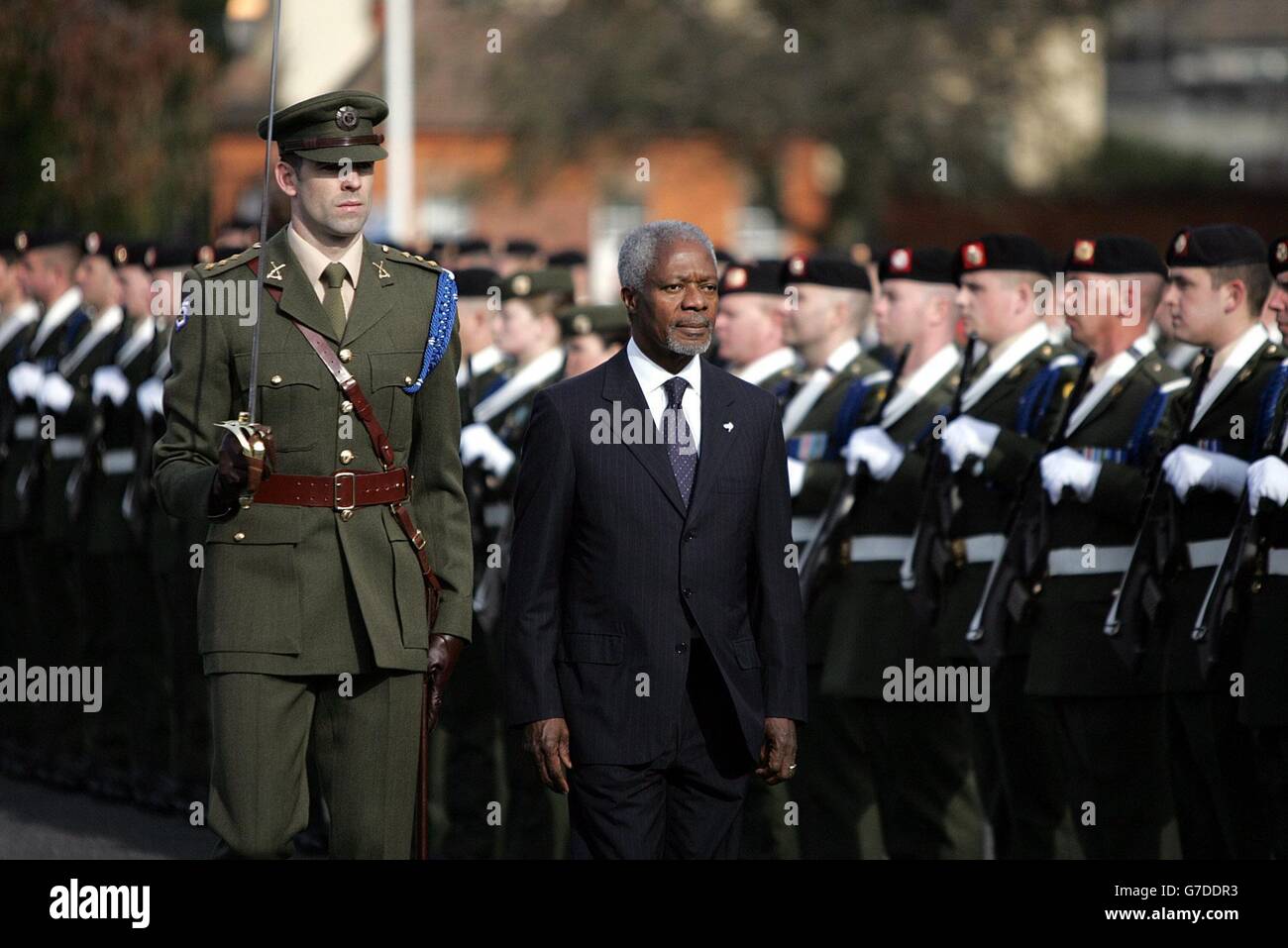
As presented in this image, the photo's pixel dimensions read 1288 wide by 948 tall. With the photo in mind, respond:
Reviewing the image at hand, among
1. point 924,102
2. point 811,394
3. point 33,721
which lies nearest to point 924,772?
point 811,394

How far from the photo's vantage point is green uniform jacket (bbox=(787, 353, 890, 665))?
8062 millimetres

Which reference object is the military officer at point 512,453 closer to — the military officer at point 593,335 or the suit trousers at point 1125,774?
the military officer at point 593,335

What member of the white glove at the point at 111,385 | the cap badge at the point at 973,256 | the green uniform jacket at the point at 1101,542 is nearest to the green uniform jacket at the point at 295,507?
the green uniform jacket at the point at 1101,542

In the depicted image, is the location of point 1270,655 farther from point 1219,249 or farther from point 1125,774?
point 1219,249

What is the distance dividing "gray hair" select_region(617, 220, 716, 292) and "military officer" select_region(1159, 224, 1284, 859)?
6.29ft

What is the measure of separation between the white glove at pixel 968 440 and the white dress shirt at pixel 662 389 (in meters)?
2.00

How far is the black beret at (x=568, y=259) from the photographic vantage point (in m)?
11.8

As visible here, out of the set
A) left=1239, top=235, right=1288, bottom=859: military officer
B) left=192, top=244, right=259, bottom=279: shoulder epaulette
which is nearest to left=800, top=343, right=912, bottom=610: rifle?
left=1239, top=235, right=1288, bottom=859: military officer

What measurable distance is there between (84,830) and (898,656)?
130 inches

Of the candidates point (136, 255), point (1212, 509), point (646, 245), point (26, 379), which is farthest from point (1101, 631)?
point (26, 379)

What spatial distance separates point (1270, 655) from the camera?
6.55 metres

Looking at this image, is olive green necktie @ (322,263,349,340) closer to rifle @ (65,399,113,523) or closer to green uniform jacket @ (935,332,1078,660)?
green uniform jacket @ (935,332,1078,660)

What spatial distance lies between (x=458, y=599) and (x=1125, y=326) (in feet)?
8.94
